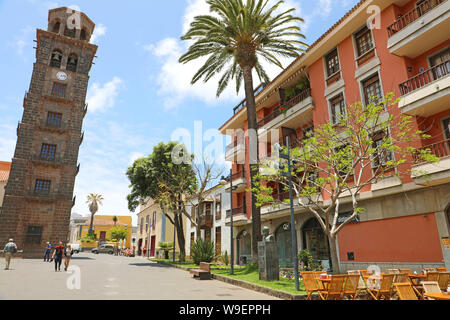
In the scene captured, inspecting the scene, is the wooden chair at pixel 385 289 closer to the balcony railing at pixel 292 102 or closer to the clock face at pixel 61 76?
the balcony railing at pixel 292 102

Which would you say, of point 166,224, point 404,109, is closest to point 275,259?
point 404,109

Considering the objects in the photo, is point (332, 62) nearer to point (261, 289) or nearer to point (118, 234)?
point (261, 289)

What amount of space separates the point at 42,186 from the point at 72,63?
1600cm

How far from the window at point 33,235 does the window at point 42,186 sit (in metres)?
3.84

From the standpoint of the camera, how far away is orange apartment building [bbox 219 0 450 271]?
41.0 ft

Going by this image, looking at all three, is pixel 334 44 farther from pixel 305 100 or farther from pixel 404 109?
pixel 404 109

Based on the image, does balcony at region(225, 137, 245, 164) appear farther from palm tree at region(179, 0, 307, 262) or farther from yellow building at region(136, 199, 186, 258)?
yellow building at region(136, 199, 186, 258)

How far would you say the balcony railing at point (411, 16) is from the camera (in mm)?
13690

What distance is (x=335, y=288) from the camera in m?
8.43

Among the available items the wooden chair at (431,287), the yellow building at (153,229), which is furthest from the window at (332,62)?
the yellow building at (153,229)

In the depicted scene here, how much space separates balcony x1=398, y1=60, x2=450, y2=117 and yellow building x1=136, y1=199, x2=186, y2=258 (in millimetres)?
32999

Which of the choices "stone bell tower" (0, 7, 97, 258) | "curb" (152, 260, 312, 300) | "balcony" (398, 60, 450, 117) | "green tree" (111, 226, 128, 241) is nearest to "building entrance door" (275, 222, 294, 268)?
"curb" (152, 260, 312, 300)

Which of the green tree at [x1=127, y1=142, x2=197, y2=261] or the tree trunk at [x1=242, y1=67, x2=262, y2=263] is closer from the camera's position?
the tree trunk at [x1=242, y1=67, x2=262, y2=263]

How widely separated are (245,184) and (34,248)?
22839 millimetres
